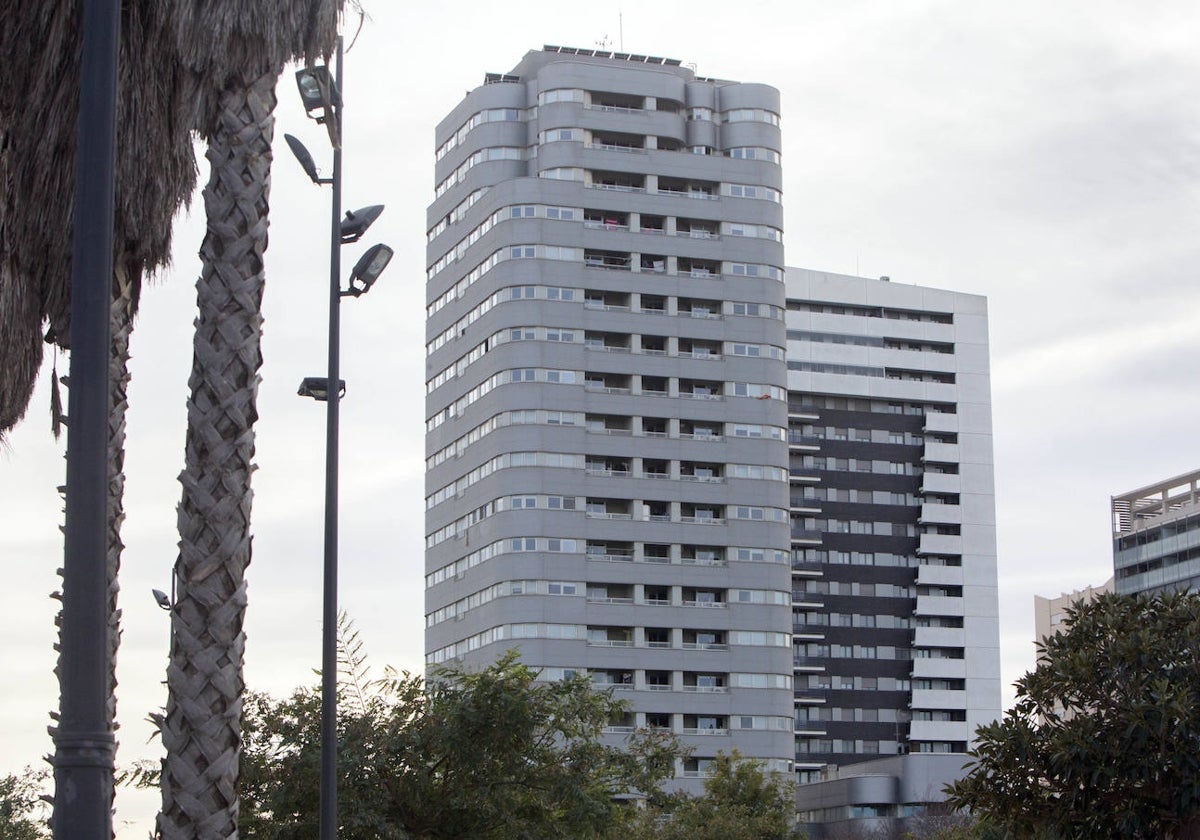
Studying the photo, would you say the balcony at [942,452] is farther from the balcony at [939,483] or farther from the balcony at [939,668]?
the balcony at [939,668]

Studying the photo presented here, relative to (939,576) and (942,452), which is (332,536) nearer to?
(939,576)

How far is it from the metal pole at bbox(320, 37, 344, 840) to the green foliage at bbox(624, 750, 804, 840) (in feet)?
156

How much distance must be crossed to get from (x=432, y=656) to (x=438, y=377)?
2101cm

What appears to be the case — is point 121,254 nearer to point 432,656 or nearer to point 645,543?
point 645,543

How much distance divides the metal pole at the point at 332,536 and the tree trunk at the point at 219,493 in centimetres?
598

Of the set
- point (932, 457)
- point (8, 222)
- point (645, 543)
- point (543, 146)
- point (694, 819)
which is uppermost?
point (543, 146)

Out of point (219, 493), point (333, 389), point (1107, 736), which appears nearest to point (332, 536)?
point (333, 389)

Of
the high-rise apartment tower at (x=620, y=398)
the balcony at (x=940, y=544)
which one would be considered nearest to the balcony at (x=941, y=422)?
the balcony at (x=940, y=544)

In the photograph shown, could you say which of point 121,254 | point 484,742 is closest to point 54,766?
point 121,254

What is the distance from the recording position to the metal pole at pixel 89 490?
7.26 meters

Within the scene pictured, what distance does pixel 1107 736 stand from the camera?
24000mm

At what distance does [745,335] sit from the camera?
415 ft

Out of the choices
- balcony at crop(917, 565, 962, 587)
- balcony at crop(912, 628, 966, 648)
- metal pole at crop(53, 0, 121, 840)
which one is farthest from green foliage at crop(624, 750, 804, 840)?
balcony at crop(917, 565, 962, 587)

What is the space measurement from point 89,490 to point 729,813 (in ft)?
257
